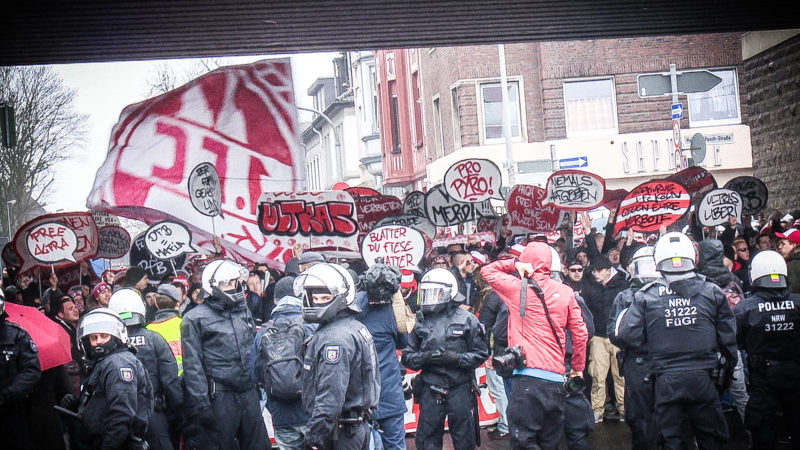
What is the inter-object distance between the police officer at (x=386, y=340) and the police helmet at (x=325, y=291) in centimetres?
170

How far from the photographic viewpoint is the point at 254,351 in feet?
27.7

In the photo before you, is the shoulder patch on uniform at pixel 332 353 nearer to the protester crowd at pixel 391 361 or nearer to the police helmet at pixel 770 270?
the protester crowd at pixel 391 361

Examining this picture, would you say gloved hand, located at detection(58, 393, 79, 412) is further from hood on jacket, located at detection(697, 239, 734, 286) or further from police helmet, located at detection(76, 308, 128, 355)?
hood on jacket, located at detection(697, 239, 734, 286)

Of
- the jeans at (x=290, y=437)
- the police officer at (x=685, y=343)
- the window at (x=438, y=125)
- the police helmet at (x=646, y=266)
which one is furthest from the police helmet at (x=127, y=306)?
the window at (x=438, y=125)

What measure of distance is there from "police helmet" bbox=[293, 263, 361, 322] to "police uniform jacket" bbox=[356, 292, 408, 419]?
6.00ft

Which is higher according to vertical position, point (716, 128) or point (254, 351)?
point (716, 128)

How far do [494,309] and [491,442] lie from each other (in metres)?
1.86

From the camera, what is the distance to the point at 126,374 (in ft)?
24.0

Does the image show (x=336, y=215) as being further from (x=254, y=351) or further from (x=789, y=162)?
(x=789, y=162)

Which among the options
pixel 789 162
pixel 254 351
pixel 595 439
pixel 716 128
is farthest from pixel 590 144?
pixel 254 351

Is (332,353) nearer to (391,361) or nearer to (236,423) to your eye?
(391,361)

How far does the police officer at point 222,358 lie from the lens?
867 cm

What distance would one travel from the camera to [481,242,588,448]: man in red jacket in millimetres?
8508

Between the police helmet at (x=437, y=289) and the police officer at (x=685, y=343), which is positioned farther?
the police helmet at (x=437, y=289)
